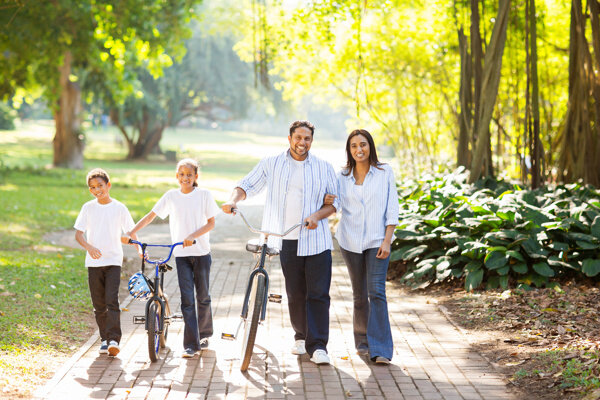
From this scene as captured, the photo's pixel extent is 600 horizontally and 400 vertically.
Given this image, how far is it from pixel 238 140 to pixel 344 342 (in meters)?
80.2

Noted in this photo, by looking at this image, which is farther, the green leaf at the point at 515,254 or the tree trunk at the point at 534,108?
the tree trunk at the point at 534,108

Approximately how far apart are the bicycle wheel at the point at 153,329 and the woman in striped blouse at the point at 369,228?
5.10 feet

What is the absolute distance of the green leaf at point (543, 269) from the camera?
8258 mm

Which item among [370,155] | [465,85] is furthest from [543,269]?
[465,85]

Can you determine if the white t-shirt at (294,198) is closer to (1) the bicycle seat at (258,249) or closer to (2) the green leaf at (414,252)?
(1) the bicycle seat at (258,249)

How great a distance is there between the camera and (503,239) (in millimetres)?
8750

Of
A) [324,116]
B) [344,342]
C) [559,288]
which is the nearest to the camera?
[344,342]

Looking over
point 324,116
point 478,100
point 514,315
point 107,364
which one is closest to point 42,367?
point 107,364

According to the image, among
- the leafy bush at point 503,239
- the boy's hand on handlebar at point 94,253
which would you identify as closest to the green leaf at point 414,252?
the leafy bush at point 503,239

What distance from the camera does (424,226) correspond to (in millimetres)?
9914

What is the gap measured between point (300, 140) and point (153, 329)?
181 cm

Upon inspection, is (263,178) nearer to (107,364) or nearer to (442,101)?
(107,364)

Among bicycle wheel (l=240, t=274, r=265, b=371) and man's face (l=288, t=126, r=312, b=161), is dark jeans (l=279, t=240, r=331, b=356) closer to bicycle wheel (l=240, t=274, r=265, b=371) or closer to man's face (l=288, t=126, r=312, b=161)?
bicycle wheel (l=240, t=274, r=265, b=371)

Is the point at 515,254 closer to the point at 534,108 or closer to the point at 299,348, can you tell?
the point at 299,348
